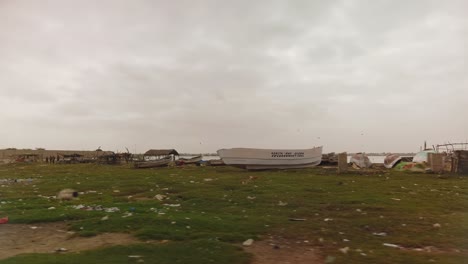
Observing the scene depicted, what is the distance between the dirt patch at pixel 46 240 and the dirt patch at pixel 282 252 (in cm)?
214

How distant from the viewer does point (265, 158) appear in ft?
98.0

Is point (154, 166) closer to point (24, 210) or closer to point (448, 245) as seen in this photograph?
point (24, 210)

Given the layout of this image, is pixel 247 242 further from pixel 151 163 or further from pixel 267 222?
pixel 151 163

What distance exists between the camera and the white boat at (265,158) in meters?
29.1

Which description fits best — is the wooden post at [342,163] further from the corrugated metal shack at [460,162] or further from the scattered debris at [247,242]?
the scattered debris at [247,242]

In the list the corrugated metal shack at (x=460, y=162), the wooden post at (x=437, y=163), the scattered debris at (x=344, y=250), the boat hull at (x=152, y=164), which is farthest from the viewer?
the boat hull at (x=152, y=164)

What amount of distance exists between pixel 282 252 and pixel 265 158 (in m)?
24.4

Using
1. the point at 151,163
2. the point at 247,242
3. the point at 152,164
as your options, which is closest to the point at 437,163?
the point at 247,242

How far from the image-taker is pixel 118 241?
20.1 feet

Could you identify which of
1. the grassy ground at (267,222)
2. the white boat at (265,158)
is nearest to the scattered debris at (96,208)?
the grassy ground at (267,222)

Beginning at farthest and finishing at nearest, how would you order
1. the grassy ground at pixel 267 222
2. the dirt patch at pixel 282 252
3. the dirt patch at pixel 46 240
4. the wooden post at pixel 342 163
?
the wooden post at pixel 342 163
the dirt patch at pixel 46 240
the grassy ground at pixel 267 222
the dirt patch at pixel 282 252

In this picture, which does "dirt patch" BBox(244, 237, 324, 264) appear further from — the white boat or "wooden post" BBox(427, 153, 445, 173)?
"wooden post" BBox(427, 153, 445, 173)

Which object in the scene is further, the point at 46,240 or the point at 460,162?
the point at 460,162

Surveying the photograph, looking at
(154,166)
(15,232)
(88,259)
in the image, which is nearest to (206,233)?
(88,259)
